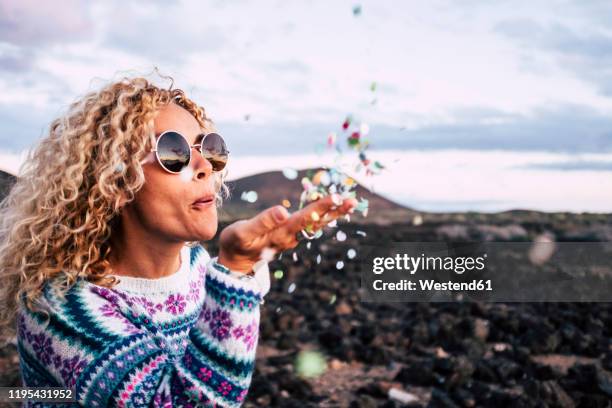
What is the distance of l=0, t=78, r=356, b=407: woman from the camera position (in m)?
2.51

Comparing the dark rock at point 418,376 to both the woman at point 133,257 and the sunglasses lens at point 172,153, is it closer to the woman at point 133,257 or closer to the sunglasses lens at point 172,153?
the woman at point 133,257

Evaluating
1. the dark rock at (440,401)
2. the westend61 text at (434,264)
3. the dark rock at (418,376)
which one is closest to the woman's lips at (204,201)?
the dark rock at (440,401)

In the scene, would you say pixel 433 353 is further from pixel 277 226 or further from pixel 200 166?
pixel 277 226

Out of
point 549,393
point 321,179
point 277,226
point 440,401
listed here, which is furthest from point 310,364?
point 277,226

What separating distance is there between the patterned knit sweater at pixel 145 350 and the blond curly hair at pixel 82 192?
0.41 ft

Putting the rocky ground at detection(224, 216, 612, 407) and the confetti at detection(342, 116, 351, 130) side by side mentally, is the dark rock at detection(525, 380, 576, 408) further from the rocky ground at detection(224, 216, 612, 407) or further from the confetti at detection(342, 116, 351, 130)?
the confetti at detection(342, 116, 351, 130)

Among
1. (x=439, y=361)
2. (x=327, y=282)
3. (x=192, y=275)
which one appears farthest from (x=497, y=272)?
(x=192, y=275)

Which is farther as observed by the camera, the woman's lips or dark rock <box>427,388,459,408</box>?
dark rock <box>427,388,459,408</box>

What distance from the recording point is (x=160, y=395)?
2.53m

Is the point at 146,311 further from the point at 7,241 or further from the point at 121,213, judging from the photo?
the point at 7,241

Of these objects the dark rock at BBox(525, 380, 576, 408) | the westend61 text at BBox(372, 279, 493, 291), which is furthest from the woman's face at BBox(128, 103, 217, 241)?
the westend61 text at BBox(372, 279, 493, 291)

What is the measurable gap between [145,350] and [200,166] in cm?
68

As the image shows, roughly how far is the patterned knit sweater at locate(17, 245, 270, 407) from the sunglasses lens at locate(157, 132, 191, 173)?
395mm
